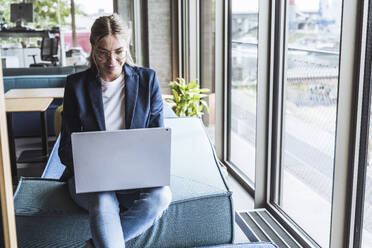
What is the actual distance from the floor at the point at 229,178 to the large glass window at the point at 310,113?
1.04 feet

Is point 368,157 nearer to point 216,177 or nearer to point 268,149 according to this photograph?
point 216,177

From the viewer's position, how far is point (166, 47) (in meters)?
5.84

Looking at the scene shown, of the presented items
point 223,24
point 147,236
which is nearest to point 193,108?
point 223,24

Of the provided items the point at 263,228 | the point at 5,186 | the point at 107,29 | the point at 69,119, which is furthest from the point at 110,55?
the point at 263,228

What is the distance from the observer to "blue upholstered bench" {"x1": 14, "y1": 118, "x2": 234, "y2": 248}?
1.85 meters

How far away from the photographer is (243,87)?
3.59 meters

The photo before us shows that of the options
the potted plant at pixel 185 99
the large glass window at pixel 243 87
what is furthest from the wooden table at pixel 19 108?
the large glass window at pixel 243 87

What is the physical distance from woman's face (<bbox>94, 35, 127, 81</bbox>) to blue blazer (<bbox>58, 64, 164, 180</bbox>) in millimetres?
48

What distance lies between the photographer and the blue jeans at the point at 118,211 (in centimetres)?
159

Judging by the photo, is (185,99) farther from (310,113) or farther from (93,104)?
(93,104)

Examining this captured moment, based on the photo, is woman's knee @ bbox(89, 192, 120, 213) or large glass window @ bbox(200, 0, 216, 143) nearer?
woman's knee @ bbox(89, 192, 120, 213)

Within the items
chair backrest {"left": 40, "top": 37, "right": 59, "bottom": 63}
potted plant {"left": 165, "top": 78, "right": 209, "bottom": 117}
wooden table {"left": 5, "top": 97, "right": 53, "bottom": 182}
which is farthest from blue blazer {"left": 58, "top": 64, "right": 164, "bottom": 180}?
chair backrest {"left": 40, "top": 37, "right": 59, "bottom": 63}

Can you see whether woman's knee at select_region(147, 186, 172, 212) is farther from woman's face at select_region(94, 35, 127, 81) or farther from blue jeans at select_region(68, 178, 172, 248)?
woman's face at select_region(94, 35, 127, 81)

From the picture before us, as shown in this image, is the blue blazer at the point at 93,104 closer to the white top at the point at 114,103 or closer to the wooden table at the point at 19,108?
the white top at the point at 114,103
